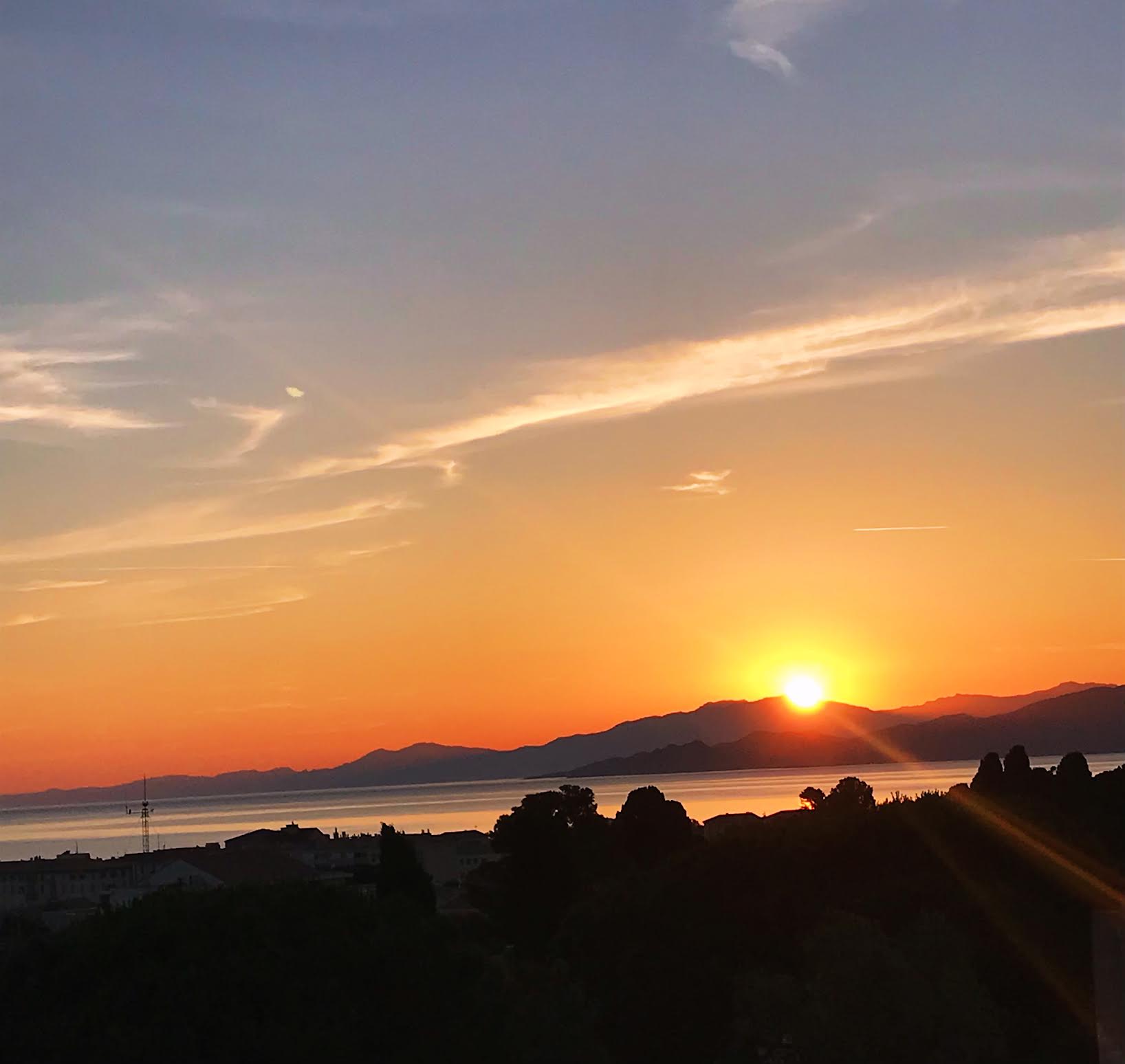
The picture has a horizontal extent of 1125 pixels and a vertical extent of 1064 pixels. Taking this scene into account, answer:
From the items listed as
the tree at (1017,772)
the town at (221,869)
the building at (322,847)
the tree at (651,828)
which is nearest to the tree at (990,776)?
the tree at (1017,772)

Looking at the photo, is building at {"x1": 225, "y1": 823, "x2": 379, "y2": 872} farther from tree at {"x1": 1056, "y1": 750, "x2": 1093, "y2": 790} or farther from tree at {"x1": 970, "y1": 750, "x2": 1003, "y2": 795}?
tree at {"x1": 1056, "y1": 750, "x2": 1093, "y2": 790}

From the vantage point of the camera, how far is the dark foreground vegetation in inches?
605

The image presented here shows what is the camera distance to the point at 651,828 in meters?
51.1

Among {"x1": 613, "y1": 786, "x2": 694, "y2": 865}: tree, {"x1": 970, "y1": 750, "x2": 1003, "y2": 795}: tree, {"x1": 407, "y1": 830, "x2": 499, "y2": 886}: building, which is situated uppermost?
{"x1": 970, "y1": 750, "x2": 1003, "y2": 795}: tree

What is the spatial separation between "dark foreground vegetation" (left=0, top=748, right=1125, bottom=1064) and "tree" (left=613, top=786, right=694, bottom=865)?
5.76 meters

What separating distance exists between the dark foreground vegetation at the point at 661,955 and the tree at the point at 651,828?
5.76 meters

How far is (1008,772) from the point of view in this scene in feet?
159

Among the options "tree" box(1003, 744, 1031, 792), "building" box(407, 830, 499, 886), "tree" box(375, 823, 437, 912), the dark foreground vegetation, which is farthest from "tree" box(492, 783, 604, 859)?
"building" box(407, 830, 499, 886)

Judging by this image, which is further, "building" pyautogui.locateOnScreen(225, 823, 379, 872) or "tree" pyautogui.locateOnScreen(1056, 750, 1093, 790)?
"building" pyautogui.locateOnScreen(225, 823, 379, 872)

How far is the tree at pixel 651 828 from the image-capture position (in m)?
50.5

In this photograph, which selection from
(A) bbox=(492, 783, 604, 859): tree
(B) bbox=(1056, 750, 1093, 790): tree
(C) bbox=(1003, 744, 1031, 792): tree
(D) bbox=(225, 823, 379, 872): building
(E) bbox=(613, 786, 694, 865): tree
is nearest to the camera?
(A) bbox=(492, 783, 604, 859): tree

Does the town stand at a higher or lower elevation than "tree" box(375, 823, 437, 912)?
Result: lower

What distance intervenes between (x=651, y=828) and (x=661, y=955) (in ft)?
77.4

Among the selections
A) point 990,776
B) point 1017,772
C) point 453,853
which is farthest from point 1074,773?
point 453,853
